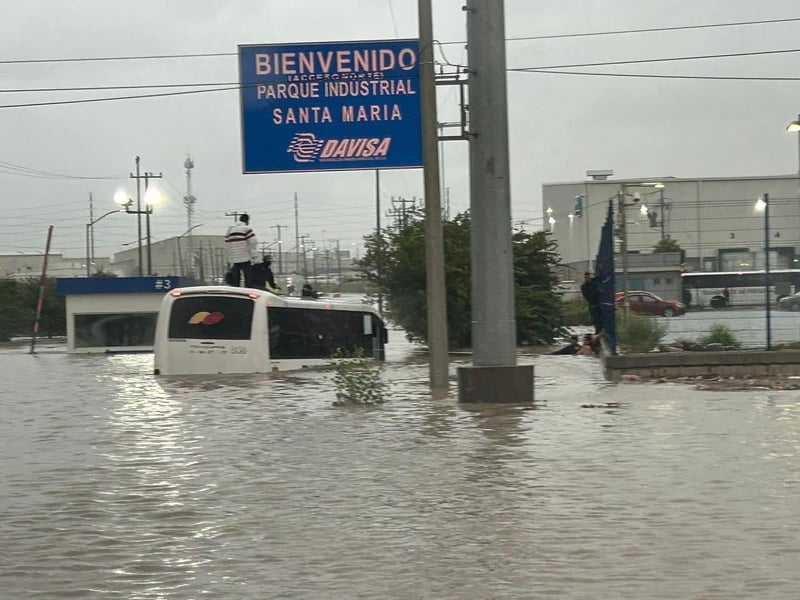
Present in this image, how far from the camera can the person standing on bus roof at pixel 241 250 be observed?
2759 cm

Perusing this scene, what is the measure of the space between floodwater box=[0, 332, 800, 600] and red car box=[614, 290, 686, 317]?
313 centimetres

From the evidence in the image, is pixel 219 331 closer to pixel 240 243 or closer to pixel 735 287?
pixel 240 243

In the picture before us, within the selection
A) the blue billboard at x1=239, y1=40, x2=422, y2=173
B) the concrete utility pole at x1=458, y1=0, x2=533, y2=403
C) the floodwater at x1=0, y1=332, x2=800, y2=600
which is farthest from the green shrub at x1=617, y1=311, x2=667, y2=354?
the blue billboard at x1=239, y1=40, x2=422, y2=173

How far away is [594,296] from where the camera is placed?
28.5 m

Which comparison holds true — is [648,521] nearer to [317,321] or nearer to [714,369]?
[714,369]

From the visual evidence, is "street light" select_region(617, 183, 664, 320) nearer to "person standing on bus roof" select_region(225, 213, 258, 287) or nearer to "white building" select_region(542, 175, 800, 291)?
"white building" select_region(542, 175, 800, 291)

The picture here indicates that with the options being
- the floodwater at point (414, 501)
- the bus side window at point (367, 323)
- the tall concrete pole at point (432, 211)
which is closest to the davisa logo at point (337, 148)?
the tall concrete pole at point (432, 211)

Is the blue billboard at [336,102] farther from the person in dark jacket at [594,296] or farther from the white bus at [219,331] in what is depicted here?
the person in dark jacket at [594,296]

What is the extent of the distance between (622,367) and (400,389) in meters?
3.77

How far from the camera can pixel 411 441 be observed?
43.9 feet

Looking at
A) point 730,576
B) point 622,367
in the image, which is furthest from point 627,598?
point 622,367

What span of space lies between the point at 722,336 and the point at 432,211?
550cm

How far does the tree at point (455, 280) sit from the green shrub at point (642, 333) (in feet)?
46.6

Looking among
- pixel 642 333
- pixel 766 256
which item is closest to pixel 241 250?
pixel 642 333
